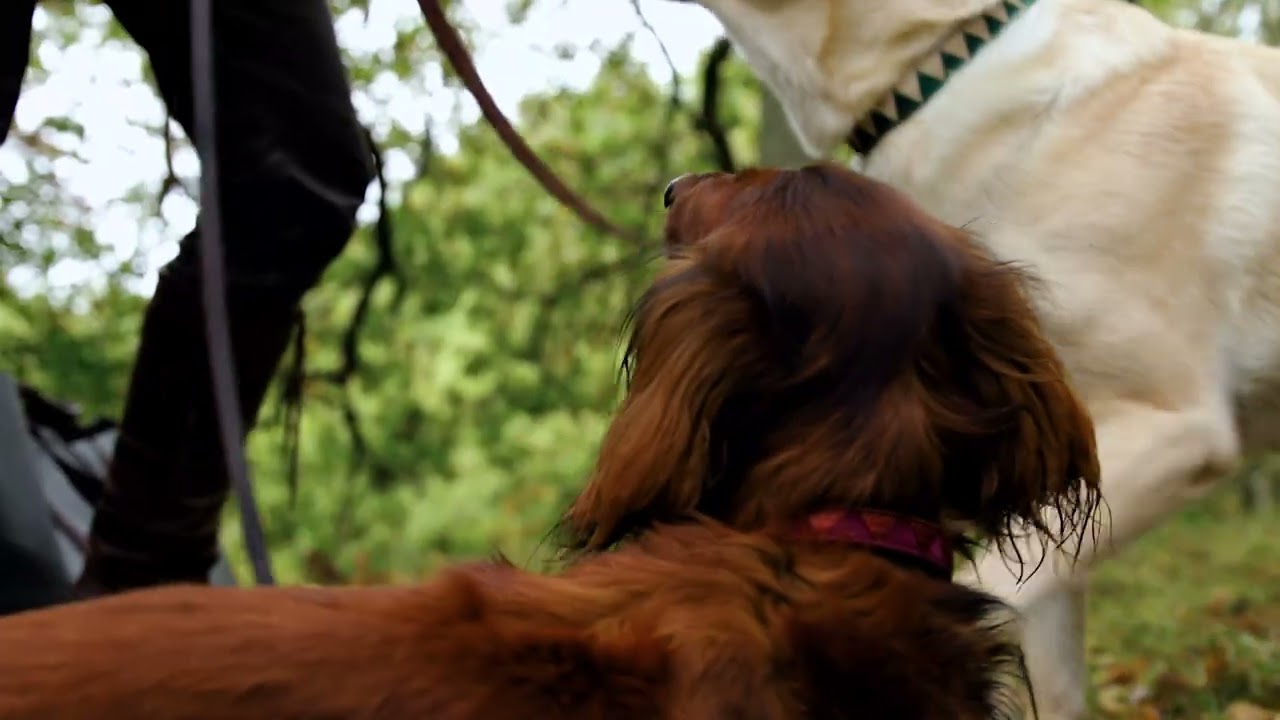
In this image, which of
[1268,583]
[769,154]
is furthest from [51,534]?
[1268,583]

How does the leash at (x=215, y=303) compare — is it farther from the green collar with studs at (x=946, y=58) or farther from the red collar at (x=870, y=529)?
the green collar with studs at (x=946, y=58)

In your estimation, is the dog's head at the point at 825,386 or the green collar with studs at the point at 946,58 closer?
the dog's head at the point at 825,386

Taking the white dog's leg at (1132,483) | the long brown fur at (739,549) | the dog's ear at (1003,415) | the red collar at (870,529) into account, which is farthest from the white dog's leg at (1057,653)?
the red collar at (870,529)

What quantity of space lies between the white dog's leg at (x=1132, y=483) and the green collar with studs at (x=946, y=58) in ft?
2.53

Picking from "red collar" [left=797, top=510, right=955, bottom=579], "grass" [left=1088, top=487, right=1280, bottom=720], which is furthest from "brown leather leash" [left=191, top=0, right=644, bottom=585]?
"grass" [left=1088, top=487, right=1280, bottom=720]

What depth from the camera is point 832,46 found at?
11.4 feet

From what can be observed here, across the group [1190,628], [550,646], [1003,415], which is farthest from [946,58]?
[1190,628]

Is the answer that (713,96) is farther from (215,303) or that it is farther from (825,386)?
(825,386)

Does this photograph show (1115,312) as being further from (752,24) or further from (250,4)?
(250,4)

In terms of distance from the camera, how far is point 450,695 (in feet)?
4.99

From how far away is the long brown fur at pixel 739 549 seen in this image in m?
1.52

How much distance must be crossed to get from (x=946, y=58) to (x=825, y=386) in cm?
178

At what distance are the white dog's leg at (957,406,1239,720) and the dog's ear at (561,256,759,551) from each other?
1.39m

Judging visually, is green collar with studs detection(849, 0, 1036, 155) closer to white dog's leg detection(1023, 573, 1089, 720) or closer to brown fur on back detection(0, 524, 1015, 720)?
white dog's leg detection(1023, 573, 1089, 720)
